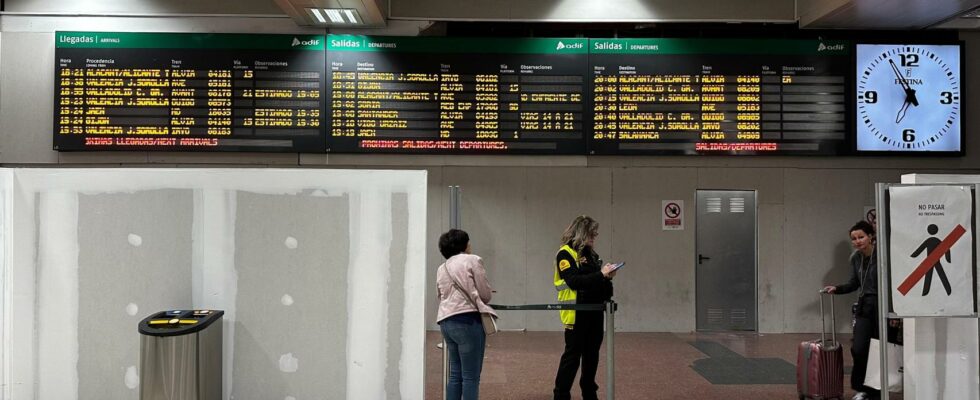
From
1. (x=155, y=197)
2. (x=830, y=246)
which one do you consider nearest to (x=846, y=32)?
(x=830, y=246)

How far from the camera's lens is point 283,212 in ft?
17.3

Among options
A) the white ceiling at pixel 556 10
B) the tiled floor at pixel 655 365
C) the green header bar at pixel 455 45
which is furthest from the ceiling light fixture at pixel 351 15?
the tiled floor at pixel 655 365

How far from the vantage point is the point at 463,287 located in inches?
183

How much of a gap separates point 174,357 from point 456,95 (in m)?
4.69

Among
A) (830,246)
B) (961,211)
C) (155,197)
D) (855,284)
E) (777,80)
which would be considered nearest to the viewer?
(961,211)

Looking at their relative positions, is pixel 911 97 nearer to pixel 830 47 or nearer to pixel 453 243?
pixel 830 47

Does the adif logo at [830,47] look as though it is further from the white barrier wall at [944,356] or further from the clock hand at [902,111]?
the white barrier wall at [944,356]

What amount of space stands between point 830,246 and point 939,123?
188cm

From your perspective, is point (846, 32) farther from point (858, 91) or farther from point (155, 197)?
point (155, 197)

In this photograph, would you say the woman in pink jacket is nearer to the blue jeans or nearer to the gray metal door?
the blue jeans

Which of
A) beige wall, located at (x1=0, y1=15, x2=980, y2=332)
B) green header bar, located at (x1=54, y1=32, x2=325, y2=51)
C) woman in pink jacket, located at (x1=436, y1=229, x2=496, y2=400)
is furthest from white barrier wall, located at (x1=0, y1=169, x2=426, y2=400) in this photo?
beige wall, located at (x1=0, y1=15, x2=980, y2=332)

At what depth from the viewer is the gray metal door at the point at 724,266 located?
9.14 metres

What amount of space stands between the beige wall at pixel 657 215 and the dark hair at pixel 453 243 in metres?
4.02

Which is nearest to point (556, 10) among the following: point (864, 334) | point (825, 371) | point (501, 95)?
point (501, 95)
